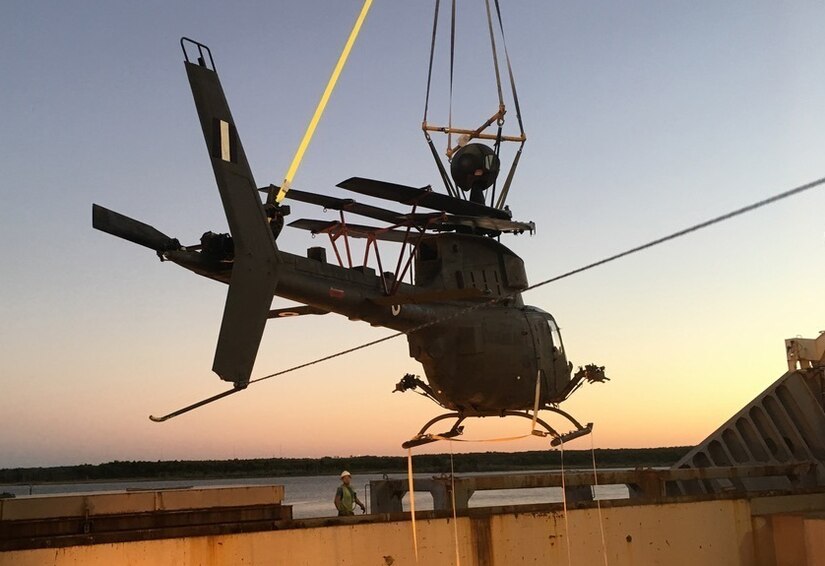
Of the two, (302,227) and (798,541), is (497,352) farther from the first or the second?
(798,541)

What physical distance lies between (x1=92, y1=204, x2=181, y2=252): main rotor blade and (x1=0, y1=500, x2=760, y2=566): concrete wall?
412cm

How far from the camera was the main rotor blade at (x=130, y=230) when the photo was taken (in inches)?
453

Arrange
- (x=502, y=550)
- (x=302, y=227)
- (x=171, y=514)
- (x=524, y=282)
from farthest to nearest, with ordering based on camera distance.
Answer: (x=524, y=282) < (x=302, y=227) < (x=502, y=550) < (x=171, y=514)

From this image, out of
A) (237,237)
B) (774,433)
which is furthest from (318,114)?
(774,433)

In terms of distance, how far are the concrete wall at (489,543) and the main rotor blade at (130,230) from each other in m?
4.12

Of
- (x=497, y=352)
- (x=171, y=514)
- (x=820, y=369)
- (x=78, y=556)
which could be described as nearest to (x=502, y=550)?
(x=497, y=352)

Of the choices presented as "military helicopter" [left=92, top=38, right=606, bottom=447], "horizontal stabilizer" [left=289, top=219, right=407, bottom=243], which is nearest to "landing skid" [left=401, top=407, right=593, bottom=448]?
"military helicopter" [left=92, top=38, right=606, bottom=447]

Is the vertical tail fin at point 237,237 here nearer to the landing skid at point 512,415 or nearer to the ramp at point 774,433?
the landing skid at point 512,415

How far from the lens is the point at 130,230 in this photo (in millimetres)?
11656

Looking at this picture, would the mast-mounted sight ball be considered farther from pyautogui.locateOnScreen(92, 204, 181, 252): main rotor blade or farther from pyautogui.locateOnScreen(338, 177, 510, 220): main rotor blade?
pyautogui.locateOnScreen(92, 204, 181, 252): main rotor blade

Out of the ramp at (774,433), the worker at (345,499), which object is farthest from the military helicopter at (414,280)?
the ramp at (774,433)

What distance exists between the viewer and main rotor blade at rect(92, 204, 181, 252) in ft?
37.7

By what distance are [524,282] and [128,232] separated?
8.26 meters

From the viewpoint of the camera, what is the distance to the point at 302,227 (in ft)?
51.7
